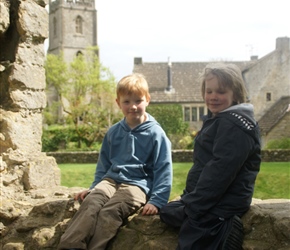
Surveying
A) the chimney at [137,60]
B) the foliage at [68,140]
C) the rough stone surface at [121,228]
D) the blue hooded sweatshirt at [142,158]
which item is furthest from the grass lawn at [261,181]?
the chimney at [137,60]

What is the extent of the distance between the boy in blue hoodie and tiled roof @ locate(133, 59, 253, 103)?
29.9 metres

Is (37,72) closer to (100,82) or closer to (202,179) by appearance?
(202,179)

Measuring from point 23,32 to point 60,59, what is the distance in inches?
1491

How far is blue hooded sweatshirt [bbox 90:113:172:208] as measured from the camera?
11.0 feet

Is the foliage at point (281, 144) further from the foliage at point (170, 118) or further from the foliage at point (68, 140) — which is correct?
the foliage at point (170, 118)

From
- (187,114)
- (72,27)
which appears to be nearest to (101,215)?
(187,114)

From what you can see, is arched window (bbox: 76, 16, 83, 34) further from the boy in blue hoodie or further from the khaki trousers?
the khaki trousers

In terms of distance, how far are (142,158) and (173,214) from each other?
56 cm

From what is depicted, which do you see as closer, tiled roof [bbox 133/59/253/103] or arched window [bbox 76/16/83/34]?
tiled roof [bbox 133/59/253/103]

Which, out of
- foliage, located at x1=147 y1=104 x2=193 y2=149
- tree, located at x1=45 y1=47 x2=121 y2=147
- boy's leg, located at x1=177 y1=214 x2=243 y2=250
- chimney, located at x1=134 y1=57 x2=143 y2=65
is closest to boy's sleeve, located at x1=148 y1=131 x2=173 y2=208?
boy's leg, located at x1=177 y1=214 x2=243 y2=250

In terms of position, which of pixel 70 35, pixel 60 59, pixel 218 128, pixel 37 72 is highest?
pixel 70 35

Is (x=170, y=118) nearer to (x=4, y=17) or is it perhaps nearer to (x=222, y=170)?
(x=4, y=17)

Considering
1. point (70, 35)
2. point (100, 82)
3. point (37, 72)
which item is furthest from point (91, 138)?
point (70, 35)

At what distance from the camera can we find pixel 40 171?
4531mm
